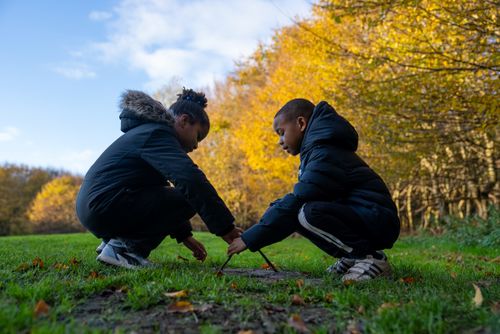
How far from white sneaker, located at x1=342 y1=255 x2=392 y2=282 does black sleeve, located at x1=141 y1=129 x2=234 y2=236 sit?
3.21ft

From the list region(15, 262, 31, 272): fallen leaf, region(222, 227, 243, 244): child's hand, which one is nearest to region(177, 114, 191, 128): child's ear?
region(222, 227, 243, 244): child's hand

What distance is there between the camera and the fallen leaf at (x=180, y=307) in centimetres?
203

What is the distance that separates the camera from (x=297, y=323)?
1.89 meters

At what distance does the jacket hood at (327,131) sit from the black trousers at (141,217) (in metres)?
1.25

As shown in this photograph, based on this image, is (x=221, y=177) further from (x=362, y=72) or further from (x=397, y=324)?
(x=397, y=324)

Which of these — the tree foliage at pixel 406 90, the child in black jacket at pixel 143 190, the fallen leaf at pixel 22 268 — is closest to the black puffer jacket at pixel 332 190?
the child in black jacket at pixel 143 190

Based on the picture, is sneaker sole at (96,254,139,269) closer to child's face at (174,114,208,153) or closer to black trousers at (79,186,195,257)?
black trousers at (79,186,195,257)

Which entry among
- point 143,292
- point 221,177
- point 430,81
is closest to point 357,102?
point 430,81

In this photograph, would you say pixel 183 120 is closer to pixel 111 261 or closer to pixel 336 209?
pixel 111 261

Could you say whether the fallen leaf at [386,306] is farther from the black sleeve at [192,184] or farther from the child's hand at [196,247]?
the child's hand at [196,247]

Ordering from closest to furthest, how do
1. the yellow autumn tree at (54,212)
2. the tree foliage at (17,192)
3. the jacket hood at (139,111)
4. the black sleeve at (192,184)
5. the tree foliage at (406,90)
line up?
the black sleeve at (192,184) → the jacket hood at (139,111) → the tree foliage at (406,90) → the yellow autumn tree at (54,212) → the tree foliage at (17,192)

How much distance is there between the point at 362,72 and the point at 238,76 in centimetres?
1729

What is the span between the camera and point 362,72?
27.9ft

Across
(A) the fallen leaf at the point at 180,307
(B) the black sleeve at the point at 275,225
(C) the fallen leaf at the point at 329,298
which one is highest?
(B) the black sleeve at the point at 275,225
